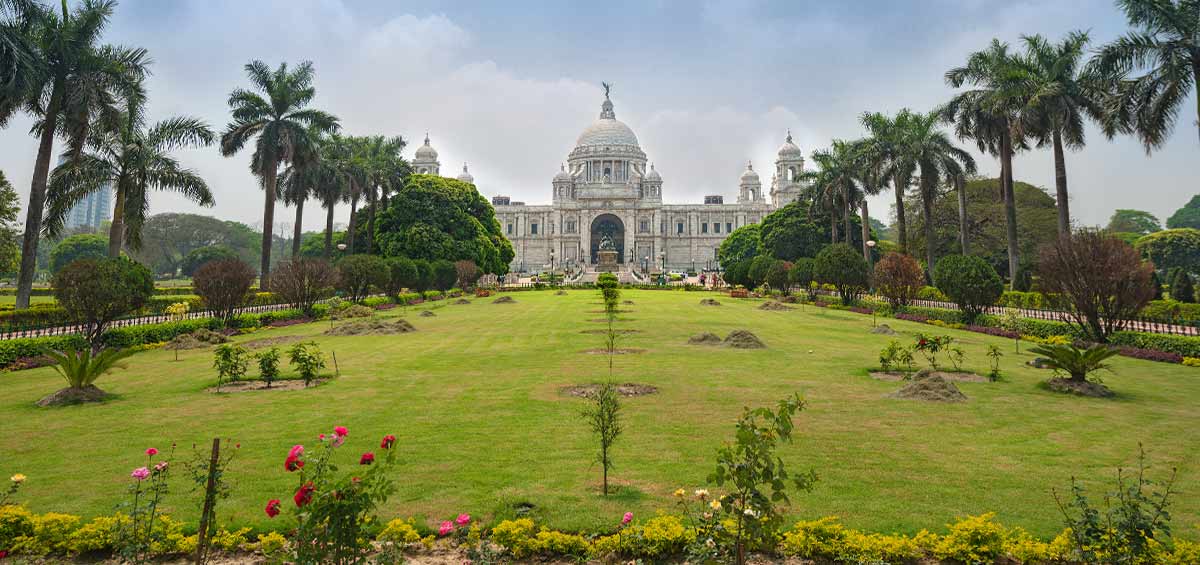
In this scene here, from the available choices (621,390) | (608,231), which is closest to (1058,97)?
(621,390)

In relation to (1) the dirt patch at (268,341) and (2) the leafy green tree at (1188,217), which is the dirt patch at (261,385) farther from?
(2) the leafy green tree at (1188,217)

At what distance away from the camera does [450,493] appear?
6.55 meters

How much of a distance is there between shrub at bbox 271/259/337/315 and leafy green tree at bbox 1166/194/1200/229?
11024 cm

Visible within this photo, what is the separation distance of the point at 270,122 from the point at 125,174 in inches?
361

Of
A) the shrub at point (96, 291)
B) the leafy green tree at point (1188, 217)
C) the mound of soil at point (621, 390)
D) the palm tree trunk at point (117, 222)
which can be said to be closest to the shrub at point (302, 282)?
the palm tree trunk at point (117, 222)

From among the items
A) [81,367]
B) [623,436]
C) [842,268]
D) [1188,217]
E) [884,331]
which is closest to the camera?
[623,436]

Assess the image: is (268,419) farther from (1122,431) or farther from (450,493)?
(1122,431)

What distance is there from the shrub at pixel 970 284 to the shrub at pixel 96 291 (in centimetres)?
2816

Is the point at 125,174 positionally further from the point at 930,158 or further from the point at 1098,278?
the point at 930,158

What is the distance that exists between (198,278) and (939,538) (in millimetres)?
24810

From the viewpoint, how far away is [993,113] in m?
32.1

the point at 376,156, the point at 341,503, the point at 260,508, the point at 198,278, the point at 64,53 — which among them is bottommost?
the point at 260,508

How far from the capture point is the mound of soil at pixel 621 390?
37.2 ft

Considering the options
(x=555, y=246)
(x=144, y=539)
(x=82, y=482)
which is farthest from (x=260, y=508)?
(x=555, y=246)
